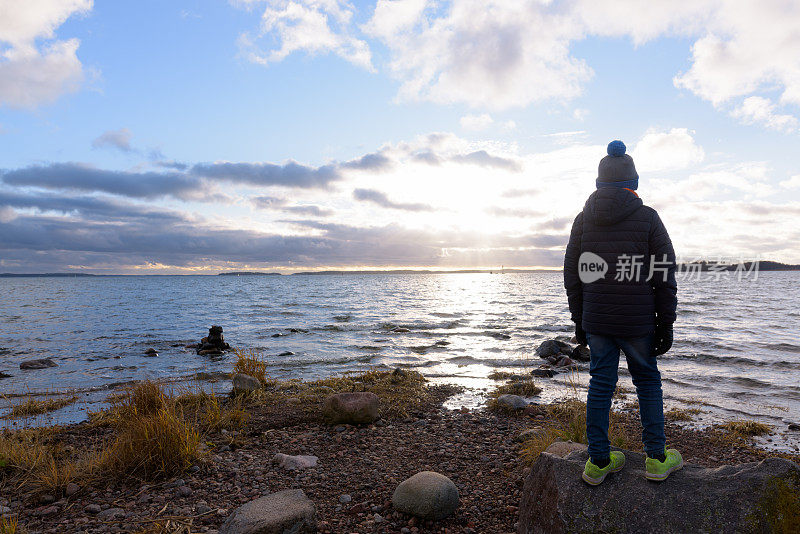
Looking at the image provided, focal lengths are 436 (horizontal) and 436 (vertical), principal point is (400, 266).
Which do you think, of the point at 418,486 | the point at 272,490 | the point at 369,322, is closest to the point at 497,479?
the point at 418,486

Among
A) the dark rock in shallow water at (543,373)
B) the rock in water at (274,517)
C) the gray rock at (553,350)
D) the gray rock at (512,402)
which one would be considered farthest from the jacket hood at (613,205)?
the gray rock at (553,350)

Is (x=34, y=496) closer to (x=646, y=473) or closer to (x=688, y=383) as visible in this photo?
(x=646, y=473)

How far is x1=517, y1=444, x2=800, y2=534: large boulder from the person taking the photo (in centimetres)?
349

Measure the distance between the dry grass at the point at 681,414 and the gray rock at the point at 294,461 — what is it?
7804 mm

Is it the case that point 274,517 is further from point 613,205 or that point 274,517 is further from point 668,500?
point 613,205

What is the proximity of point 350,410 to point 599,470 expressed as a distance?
5387 millimetres

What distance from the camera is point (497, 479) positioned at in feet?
20.0

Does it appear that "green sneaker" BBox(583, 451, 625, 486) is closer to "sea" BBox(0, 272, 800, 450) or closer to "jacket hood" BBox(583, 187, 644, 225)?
"jacket hood" BBox(583, 187, 644, 225)

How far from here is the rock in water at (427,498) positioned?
491 cm

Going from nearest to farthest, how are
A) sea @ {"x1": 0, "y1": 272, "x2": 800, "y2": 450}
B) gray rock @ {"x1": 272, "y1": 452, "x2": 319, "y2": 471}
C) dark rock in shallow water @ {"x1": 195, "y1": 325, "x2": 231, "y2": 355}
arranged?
gray rock @ {"x1": 272, "y1": 452, "x2": 319, "y2": 471}
sea @ {"x1": 0, "y1": 272, "x2": 800, "y2": 450}
dark rock in shallow water @ {"x1": 195, "y1": 325, "x2": 231, "y2": 355}


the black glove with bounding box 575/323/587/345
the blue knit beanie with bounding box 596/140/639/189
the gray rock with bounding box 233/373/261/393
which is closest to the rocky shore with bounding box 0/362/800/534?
the gray rock with bounding box 233/373/261/393

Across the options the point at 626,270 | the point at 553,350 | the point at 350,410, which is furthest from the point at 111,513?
the point at 553,350

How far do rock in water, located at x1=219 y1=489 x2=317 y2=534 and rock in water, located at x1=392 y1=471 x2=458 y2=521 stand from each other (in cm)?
111

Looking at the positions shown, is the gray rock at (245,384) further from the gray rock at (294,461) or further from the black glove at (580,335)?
the black glove at (580,335)
